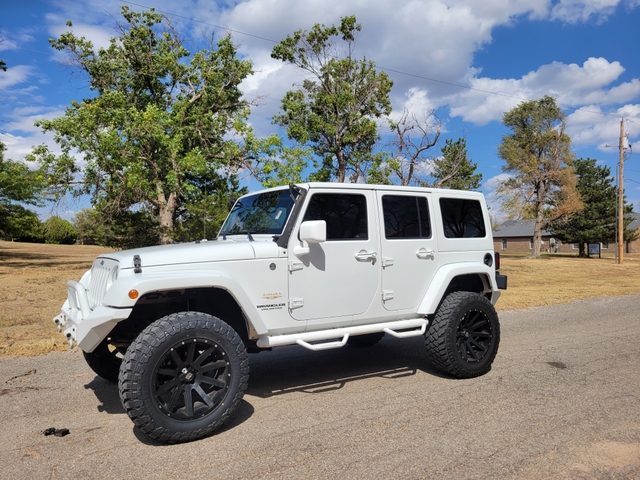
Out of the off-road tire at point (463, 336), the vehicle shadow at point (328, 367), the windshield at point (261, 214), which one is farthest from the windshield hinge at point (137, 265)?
the off-road tire at point (463, 336)

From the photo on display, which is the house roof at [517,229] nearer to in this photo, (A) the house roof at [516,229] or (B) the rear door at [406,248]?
(A) the house roof at [516,229]

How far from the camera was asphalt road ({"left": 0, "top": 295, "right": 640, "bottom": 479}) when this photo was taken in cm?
349

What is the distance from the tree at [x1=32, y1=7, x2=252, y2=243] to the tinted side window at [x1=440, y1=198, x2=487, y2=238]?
11.7 m

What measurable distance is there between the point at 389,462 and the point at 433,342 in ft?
6.89

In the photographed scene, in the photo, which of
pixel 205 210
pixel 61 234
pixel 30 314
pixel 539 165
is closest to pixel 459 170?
pixel 539 165

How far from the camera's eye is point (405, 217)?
18.1 ft

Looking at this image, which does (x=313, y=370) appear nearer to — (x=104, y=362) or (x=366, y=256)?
(x=366, y=256)

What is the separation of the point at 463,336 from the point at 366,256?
Answer: 1.55 metres

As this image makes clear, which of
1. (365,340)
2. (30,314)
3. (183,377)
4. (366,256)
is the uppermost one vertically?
(366,256)

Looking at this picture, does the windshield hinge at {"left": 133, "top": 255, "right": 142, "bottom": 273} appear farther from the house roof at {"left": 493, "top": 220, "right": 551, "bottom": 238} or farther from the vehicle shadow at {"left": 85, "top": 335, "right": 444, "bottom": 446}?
the house roof at {"left": 493, "top": 220, "right": 551, "bottom": 238}

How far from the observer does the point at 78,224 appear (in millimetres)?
83688

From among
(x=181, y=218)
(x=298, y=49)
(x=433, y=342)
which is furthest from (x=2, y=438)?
(x=298, y=49)

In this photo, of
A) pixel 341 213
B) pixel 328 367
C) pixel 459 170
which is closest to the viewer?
pixel 341 213

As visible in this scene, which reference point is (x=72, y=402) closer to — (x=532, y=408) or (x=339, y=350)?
(x=339, y=350)
